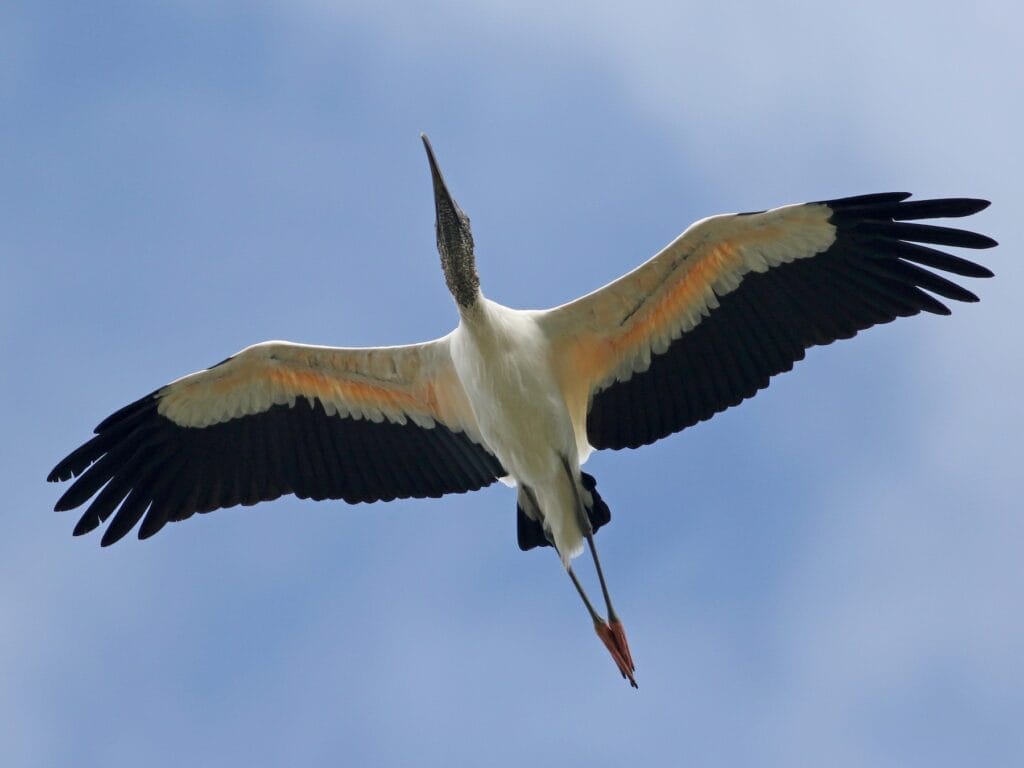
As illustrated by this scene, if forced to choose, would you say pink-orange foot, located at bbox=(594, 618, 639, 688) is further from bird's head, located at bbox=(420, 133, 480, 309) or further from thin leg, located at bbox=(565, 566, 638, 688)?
bird's head, located at bbox=(420, 133, 480, 309)

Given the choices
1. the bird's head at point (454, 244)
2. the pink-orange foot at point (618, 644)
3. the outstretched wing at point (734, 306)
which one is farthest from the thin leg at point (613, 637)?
the bird's head at point (454, 244)

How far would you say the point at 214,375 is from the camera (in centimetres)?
1623

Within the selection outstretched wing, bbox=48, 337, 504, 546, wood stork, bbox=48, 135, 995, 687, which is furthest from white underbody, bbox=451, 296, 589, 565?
outstretched wing, bbox=48, 337, 504, 546

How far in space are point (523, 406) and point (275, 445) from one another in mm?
2904

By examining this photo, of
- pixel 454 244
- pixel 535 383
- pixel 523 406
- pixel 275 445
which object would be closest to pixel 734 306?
pixel 535 383

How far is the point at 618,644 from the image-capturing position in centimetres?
1572

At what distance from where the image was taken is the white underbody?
15047 mm

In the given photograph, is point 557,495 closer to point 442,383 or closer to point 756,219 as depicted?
point 442,383

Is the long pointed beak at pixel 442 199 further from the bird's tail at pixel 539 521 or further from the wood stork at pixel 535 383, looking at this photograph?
the bird's tail at pixel 539 521

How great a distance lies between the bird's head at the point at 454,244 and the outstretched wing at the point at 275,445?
1.42m

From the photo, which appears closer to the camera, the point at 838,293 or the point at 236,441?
the point at 838,293

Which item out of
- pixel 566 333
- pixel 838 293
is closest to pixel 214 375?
pixel 566 333

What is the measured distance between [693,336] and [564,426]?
152cm

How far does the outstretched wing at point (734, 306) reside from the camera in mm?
14977
